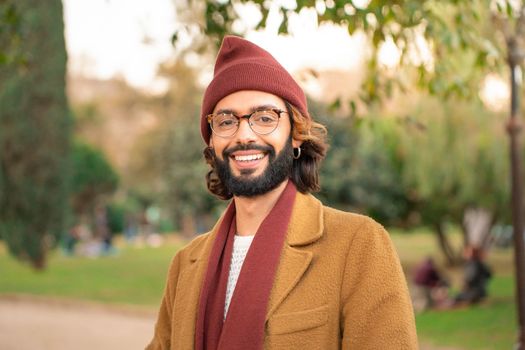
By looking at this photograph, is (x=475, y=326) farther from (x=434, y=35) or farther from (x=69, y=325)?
(x=434, y=35)

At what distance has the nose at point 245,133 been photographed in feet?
8.20

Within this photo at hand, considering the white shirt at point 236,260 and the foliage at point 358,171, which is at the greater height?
the white shirt at point 236,260

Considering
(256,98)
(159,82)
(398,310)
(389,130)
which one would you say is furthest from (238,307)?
(159,82)

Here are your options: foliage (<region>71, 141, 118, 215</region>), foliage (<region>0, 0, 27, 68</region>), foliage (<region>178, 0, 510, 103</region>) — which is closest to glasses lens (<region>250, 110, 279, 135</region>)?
foliage (<region>178, 0, 510, 103</region>)

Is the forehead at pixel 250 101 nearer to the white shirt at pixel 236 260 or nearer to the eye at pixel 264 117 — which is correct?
the eye at pixel 264 117

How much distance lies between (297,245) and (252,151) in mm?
366

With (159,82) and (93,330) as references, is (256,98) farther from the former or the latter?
(159,82)

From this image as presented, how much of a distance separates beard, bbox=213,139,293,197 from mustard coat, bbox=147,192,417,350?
0.15m

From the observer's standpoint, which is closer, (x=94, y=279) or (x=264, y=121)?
(x=264, y=121)

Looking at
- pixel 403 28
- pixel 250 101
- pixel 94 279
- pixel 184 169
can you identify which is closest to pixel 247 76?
pixel 250 101

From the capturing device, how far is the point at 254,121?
252 cm

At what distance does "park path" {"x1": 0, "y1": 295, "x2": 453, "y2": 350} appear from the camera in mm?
11102

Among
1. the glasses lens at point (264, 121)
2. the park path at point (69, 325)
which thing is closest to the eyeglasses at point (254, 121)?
the glasses lens at point (264, 121)

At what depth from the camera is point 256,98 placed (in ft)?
8.27
